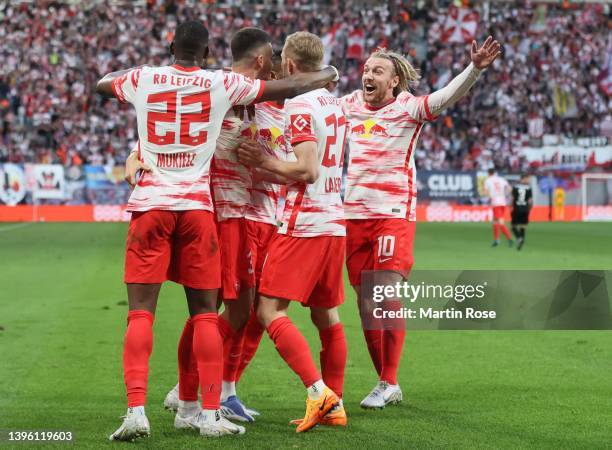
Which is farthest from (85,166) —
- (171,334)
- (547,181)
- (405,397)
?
(405,397)

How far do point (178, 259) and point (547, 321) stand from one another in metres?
→ 2.36

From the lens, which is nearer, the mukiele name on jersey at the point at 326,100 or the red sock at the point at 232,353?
the mukiele name on jersey at the point at 326,100

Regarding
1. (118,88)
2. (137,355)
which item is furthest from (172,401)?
(118,88)

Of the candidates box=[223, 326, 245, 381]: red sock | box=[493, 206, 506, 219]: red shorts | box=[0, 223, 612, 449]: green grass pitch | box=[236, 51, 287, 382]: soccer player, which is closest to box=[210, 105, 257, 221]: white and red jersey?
box=[236, 51, 287, 382]: soccer player

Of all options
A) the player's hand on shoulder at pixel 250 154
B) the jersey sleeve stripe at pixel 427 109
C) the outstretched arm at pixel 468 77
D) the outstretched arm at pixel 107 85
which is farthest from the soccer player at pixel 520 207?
the outstretched arm at pixel 107 85

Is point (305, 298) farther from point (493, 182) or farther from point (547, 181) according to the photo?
point (547, 181)

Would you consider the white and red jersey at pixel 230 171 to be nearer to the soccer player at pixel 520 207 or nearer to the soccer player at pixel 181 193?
the soccer player at pixel 181 193

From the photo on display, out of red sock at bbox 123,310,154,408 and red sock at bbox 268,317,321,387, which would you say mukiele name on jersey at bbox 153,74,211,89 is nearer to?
red sock at bbox 123,310,154,408

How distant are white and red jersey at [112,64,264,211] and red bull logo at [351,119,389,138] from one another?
1628mm

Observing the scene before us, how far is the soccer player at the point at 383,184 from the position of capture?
679cm

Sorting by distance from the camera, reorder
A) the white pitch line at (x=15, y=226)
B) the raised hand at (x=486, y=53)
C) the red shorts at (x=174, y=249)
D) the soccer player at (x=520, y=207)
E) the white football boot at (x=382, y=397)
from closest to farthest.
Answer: the red shorts at (x=174, y=249) → the raised hand at (x=486, y=53) → the white football boot at (x=382, y=397) → the soccer player at (x=520, y=207) → the white pitch line at (x=15, y=226)

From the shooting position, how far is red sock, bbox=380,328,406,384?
663 centimetres

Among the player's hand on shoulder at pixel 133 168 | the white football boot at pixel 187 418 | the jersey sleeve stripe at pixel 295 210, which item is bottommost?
the white football boot at pixel 187 418

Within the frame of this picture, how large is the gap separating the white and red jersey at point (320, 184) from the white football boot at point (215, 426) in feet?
3.78
